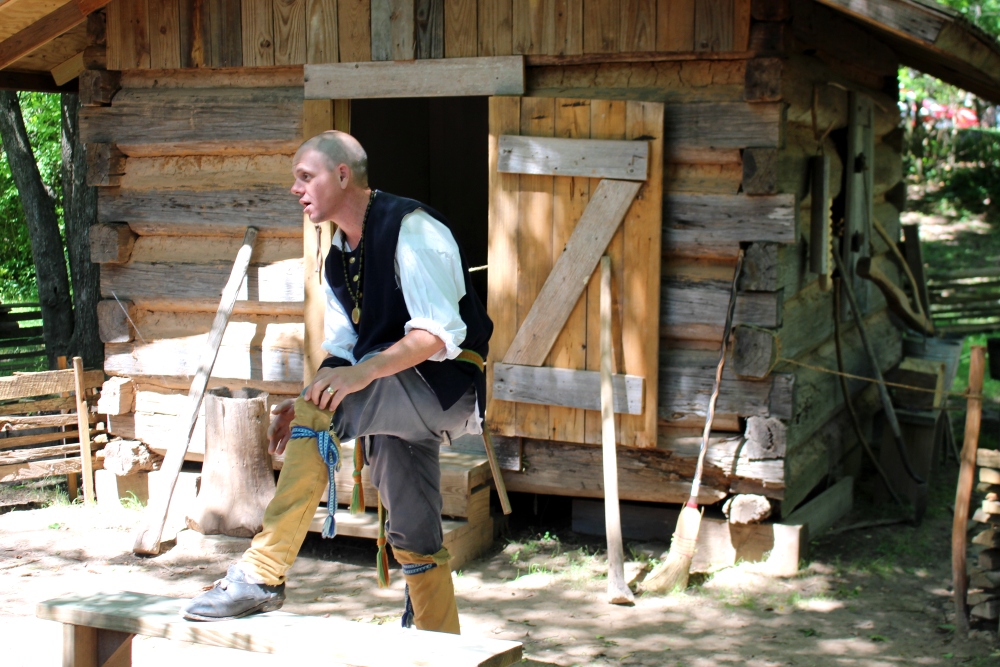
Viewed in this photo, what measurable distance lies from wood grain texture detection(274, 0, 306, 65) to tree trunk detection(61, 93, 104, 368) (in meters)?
3.24

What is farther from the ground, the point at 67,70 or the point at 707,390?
the point at 67,70

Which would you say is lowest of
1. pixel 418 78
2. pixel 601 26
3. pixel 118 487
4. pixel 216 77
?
pixel 118 487

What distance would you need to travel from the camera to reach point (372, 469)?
362cm

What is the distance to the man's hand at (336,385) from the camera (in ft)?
10.1

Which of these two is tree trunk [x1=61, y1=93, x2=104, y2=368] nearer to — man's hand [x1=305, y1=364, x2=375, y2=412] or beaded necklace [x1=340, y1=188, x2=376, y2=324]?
beaded necklace [x1=340, y1=188, x2=376, y2=324]

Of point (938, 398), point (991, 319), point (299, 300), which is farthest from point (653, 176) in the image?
point (991, 319)

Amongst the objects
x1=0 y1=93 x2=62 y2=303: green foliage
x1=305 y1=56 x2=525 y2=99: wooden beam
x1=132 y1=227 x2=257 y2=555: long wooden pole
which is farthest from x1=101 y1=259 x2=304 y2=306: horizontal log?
x1=0 y1=93 x2=62 y2=303: green foliage

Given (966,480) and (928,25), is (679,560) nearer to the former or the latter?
(966,480)

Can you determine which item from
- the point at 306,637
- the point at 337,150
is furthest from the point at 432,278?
the point at 306,637

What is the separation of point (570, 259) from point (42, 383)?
3.58m

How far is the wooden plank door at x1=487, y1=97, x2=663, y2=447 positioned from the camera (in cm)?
550

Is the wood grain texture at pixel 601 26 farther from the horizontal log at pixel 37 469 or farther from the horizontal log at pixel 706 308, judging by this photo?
the horizontal log at pixel 37 469

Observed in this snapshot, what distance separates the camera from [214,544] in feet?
19.8

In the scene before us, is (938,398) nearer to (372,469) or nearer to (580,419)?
(580,419)
